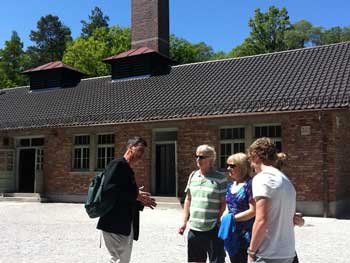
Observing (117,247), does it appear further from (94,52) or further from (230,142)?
(94,52)

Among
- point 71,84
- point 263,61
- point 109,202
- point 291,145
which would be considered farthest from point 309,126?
point 71,84

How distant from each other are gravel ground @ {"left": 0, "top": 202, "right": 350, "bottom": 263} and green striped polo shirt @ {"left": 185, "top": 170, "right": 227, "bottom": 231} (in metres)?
2.53

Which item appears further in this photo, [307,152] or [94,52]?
[94,52]

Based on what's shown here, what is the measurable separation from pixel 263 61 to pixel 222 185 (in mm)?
14259

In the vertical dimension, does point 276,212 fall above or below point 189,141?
below

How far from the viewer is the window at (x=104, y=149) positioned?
17969 millimetres

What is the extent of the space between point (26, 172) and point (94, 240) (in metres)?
13.4

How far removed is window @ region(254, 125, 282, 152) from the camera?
14.2 metres

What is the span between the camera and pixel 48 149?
19.4 meters

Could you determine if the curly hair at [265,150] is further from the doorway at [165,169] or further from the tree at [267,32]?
the tree at [267,32]

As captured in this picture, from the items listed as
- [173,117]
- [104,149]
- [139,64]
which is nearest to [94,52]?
[139,64]

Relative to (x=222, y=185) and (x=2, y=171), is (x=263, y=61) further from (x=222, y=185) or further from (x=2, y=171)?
(x=222, y=185)

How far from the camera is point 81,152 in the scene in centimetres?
1872

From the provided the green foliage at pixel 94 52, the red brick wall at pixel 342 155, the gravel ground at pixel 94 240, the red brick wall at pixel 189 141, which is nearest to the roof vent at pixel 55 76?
the red brick wall at pixel 189 141
